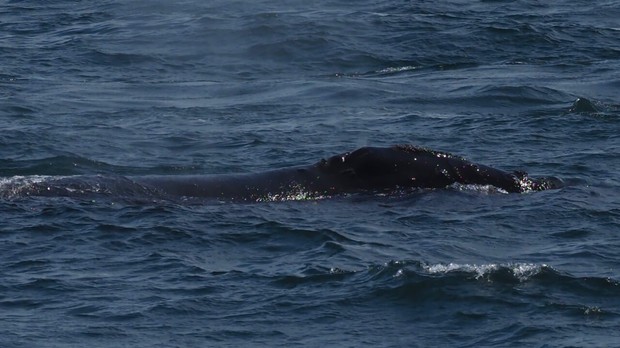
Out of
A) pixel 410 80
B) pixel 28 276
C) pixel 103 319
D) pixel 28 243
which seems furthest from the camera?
pixel 410 80

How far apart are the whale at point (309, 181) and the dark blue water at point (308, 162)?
22 cm

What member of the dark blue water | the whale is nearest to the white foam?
the dark blue water

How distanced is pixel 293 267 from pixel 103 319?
219 cm

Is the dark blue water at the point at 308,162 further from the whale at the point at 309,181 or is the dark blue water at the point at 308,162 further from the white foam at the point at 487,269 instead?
the whale at the point at 309,181

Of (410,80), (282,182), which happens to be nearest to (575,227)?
(282,182)

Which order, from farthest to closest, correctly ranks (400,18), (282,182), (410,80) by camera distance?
1. (400,18)
2. (410,80)
3. (282,182)

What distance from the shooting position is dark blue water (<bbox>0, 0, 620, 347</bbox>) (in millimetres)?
13117

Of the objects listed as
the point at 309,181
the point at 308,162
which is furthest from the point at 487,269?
the point at 308,162

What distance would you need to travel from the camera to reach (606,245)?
1530 cm

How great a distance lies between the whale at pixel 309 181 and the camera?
16844 millimetres

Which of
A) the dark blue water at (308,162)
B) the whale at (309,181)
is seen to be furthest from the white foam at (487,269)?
the whale at (309,181)

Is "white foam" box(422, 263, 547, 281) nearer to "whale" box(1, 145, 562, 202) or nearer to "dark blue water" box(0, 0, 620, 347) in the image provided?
"dark blue water" box(0, 0, 620, 347)

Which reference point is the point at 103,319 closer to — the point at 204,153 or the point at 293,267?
the point at 293,267

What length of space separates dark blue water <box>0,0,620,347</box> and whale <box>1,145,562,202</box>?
22 centimetres
